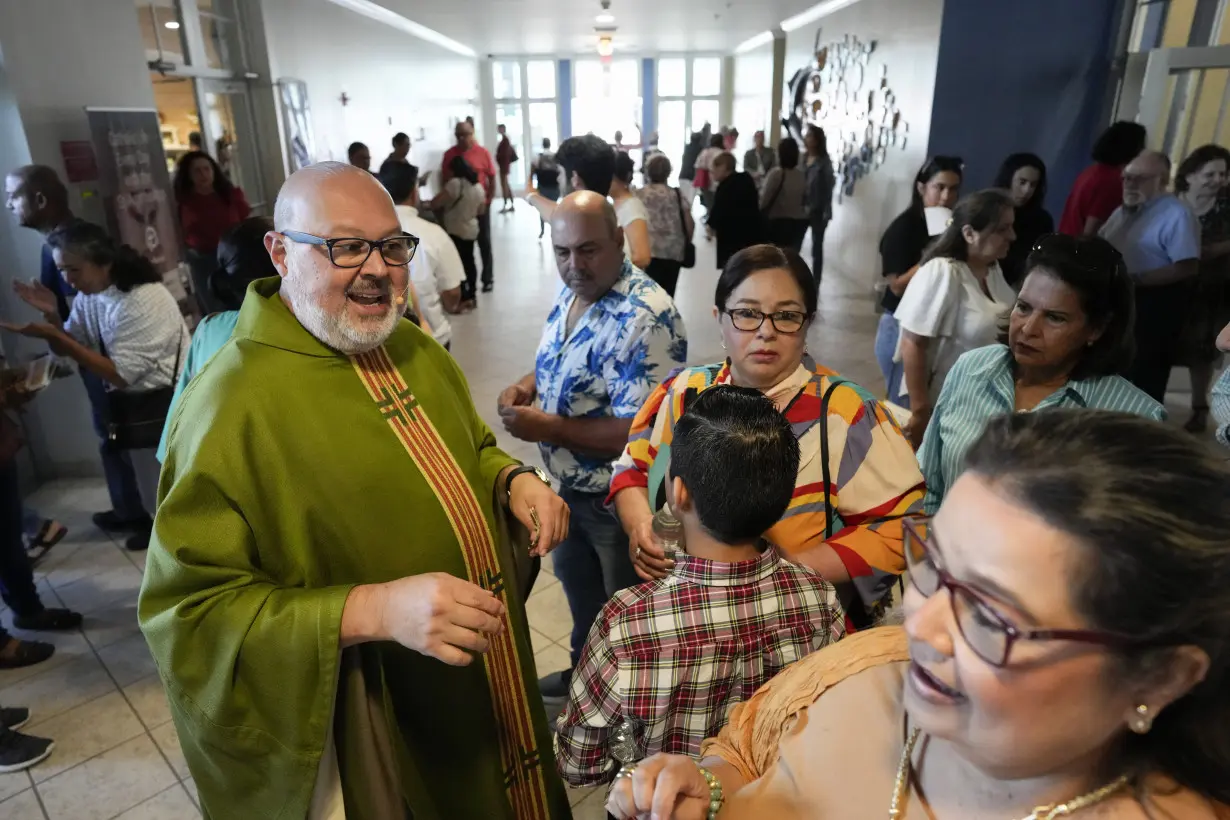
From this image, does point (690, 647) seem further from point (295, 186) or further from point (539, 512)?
point (295, 186)

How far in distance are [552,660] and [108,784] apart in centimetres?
142

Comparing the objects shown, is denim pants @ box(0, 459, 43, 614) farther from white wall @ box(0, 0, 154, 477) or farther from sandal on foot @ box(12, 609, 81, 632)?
white wall @ box(0, 0, 154, 477)

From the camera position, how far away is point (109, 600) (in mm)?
3078

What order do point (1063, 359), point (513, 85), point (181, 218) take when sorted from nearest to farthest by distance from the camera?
point (1063, 359), point (181, 218), point (513, 85)

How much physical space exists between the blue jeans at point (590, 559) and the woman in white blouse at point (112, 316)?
1.96 m

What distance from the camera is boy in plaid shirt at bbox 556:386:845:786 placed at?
1177mm

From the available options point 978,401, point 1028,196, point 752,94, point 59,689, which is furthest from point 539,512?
point 752,94

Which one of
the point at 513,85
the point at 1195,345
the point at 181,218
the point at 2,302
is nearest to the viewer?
the point at 2,302

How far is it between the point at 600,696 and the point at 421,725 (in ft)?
1.49

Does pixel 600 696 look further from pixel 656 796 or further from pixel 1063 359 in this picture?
pixel 1063 359

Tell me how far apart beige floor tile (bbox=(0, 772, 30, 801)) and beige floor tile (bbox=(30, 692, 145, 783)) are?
2 centimetres

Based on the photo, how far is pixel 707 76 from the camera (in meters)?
19.2

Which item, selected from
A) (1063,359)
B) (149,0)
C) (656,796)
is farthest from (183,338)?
(149,0)

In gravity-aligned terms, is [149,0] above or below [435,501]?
above
